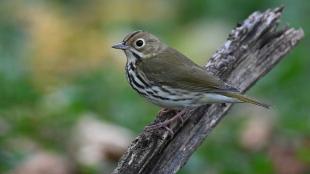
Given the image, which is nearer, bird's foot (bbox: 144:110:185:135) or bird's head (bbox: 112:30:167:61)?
bird's foot (bbox: 144:110:185:135)

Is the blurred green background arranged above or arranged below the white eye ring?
above

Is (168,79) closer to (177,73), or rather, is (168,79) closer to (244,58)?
(177,73)

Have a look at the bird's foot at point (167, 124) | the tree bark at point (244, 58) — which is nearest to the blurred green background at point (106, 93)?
the tree bark at point (244, 58)

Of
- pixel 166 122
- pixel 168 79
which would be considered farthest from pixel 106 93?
pixel 166 122

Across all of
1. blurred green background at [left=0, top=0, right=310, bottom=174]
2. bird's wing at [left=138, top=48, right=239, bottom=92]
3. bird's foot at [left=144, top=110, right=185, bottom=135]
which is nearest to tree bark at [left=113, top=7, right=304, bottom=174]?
bird's foot at [left=144, top=110, right=185, bottom=135]

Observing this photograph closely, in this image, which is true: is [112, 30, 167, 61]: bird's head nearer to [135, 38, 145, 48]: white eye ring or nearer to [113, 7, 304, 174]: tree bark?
[135, 38, 145, 48]: white eye ring

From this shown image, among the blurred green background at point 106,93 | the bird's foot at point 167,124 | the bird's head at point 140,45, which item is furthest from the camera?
the blurred green background at point 106,93

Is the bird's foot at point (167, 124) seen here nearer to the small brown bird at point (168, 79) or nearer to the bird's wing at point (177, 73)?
the small brown bird at point (168, 79)
